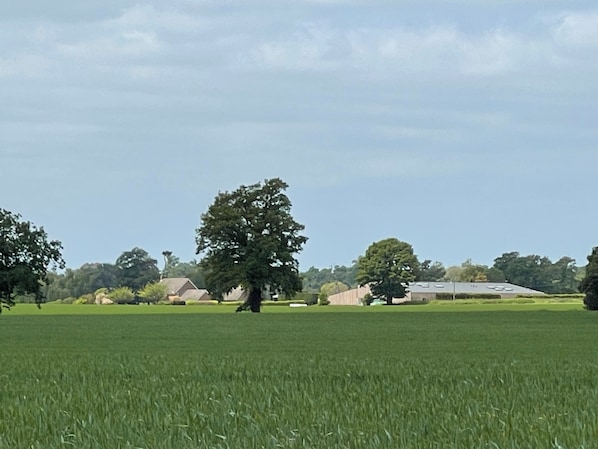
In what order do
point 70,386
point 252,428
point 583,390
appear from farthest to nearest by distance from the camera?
1. point 70,386
2. point 583,390
3. point 252,428

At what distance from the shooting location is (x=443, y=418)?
1152 centimetres

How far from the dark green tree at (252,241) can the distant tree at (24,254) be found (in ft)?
63.1

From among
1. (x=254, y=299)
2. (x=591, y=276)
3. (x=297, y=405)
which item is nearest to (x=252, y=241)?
(x=254, y=299)

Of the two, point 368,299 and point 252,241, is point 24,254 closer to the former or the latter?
point 252,241

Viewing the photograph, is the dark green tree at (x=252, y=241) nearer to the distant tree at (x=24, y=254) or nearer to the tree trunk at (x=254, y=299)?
the tree trunk at (x=254, y=299)

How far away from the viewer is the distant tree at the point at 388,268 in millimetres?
185000

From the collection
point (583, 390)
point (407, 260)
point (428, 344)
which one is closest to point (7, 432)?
point (583, 390)

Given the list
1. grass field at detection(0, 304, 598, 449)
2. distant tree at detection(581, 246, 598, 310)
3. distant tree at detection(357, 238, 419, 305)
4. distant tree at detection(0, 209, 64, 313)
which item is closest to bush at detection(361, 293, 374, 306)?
distant tree at detection(357, 238, 419, 305)

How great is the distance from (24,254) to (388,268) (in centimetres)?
10883

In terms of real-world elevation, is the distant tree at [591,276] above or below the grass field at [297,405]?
above

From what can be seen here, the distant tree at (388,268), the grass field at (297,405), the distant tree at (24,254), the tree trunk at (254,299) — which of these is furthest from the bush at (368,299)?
the grass field at (297,405)

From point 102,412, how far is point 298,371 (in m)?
8.92

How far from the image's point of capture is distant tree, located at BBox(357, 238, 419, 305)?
7283 inches

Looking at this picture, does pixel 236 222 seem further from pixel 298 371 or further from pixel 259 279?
pixel 298 371
